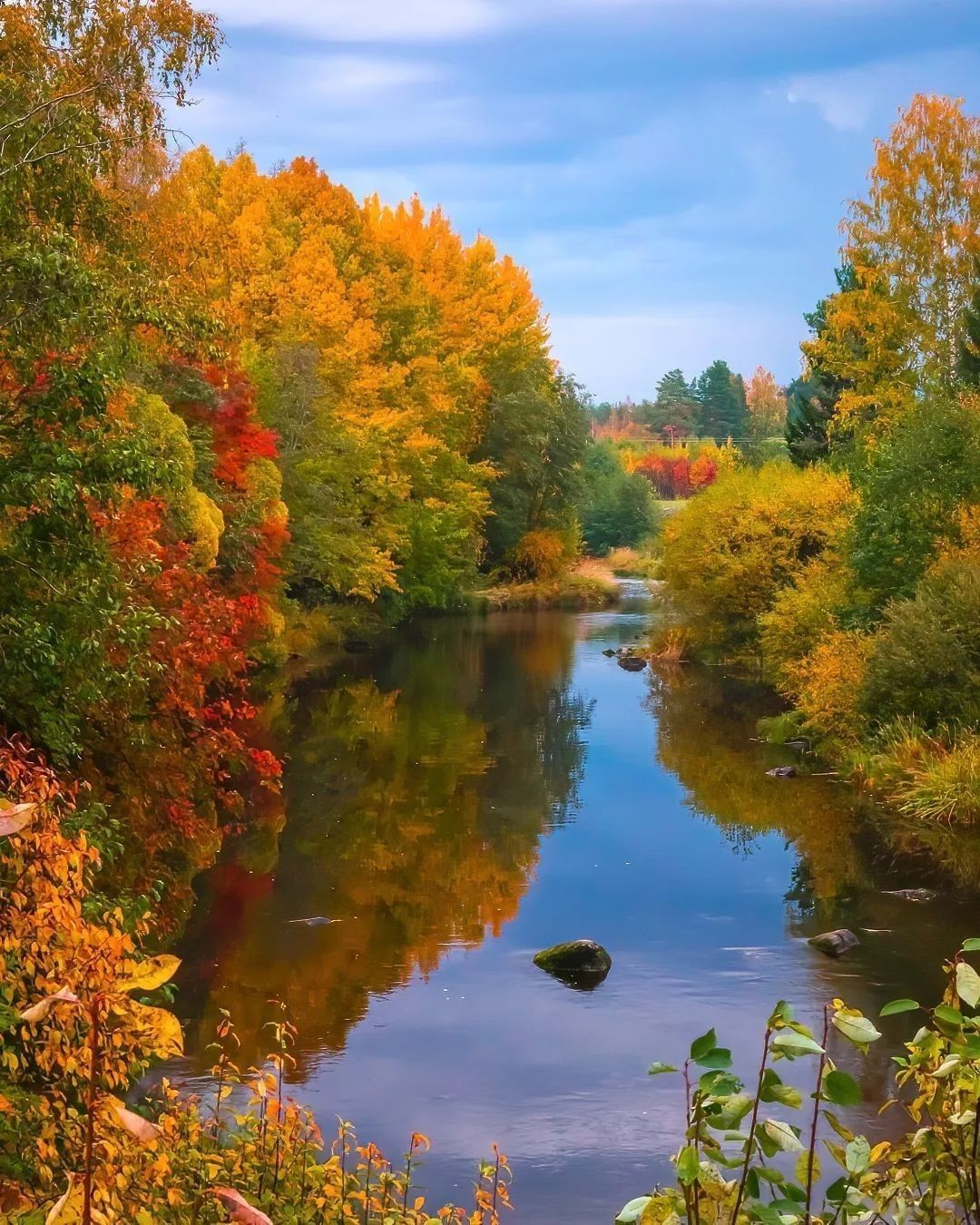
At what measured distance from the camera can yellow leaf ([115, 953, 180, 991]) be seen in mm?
3115

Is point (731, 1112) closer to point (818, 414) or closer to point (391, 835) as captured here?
point (391, 835)

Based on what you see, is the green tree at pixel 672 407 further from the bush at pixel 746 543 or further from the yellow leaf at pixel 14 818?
the yellow leaf at pixel 14 818

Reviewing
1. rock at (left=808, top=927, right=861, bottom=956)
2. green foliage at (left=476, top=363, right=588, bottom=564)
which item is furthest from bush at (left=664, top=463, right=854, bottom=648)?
rock at (left=808, top=927, right=861, bottom=956)

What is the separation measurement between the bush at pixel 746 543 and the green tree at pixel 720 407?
9954 centimetres

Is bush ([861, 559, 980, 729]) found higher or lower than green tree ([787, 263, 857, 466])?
lower

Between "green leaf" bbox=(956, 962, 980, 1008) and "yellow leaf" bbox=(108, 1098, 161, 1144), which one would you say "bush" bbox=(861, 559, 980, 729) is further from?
"yellow leaf" bbox=(108, 1098, 161, 1144)

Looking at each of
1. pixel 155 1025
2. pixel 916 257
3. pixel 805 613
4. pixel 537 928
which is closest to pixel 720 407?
pixel 916 257

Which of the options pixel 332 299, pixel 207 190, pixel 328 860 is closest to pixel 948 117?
pixel 332 299

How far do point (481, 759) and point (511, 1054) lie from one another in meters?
12.8

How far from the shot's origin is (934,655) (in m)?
21.0

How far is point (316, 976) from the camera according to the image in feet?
44.4

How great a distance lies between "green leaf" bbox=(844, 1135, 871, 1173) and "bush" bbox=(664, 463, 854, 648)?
3026cm

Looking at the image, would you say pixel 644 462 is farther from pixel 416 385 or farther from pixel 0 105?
pixel 0 105

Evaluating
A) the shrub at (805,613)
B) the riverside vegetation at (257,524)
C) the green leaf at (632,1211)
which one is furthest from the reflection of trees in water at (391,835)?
the green leaf at (632,1211)
